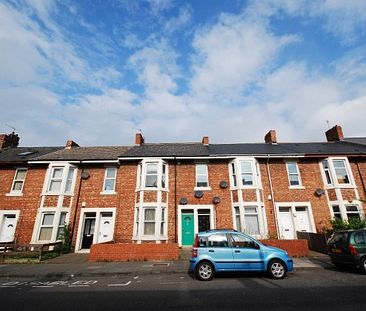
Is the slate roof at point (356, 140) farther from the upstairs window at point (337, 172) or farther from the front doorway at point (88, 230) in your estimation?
the front doorway at point (88, 230)

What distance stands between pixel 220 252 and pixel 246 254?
970mm

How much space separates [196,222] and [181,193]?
7.36 feet

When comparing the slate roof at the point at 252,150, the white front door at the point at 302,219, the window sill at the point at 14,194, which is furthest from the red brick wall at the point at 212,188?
the window sill at the point at 14,194

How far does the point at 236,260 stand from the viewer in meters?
7.98

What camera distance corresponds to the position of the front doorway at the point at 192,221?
14.8m

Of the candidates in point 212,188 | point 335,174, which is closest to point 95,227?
point 212,188

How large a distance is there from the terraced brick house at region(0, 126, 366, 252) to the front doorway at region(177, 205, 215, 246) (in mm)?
65

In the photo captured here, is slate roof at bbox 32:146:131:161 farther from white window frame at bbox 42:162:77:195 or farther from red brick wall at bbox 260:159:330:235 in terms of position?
red brick wall at bbox 260:159:330:235

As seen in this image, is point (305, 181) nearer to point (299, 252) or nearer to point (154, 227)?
point (299, 252)

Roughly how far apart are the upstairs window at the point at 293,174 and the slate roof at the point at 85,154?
512 inches

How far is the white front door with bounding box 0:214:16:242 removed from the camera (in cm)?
1514

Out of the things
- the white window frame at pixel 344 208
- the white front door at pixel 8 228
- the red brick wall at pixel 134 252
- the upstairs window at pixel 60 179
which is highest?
the upstairs window at pixel 60 179

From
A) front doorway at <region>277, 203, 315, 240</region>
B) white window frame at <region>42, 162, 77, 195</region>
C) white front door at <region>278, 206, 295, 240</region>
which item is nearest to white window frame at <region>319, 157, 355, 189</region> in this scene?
front doorway at <region>277, 203, 315, 240</region>

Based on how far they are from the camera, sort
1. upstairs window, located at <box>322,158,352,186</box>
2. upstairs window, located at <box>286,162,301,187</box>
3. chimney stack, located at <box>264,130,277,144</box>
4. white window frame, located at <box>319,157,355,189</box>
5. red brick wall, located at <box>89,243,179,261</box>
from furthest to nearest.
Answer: chimney stack, located at <box>264,130,277,144</box> → upstairs window, located at <box>286,162,301,187</box> → upstairs window, located at <box>322,158,352,186</box> → white window frame, located at <box>319,157,355,189</box> → red brick wall, located at <box>89,243,179,261</box>
